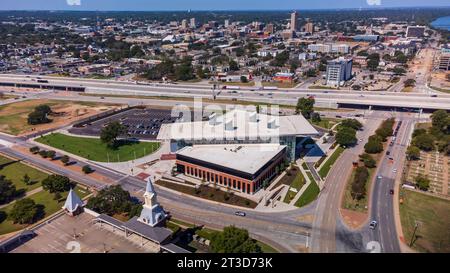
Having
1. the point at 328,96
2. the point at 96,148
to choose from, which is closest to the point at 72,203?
the point at 96,148

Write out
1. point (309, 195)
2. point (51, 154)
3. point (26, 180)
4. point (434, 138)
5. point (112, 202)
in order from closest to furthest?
point (112, 202) < point (309, 195) < point (26, 180) < point (51, 154) < point (434, 138)

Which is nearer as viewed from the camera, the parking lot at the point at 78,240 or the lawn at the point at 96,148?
the parking lot at the point at 78,240

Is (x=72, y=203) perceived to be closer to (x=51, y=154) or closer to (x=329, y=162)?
(x=51, y=154)

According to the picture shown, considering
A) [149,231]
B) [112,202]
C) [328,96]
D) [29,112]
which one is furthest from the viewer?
[328,96]

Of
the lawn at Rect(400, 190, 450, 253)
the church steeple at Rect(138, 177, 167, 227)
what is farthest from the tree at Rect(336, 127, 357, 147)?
A: the church steeple at Rect(138, 177, 167, 227)

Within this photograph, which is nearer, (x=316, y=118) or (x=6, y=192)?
(x=6, y=192)

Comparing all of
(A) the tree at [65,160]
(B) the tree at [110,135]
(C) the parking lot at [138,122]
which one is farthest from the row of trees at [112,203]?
(C) the parking lot at [138,122]

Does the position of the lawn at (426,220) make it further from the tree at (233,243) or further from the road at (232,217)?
the tree at (233,243)

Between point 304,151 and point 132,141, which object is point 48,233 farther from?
point 304,151
